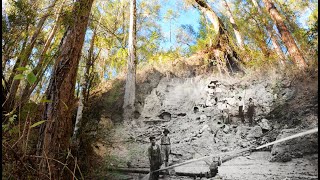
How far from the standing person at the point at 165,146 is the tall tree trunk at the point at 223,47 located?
4.47 ft

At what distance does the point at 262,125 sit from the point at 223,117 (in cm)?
49

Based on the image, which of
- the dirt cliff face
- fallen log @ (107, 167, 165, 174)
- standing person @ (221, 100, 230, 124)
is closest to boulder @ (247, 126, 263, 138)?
the dirt cliff face

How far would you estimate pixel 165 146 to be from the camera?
3621 millimetres

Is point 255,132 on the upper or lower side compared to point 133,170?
upper

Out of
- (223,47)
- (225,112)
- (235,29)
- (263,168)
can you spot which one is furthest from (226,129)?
(235,29)


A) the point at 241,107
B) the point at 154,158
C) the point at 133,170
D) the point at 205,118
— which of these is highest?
the point at 241,107

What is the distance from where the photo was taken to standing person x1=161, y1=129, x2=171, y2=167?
3.51 metres

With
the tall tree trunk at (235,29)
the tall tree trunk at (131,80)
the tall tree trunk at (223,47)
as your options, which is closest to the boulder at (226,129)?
the tall tree trunk at (223,47)

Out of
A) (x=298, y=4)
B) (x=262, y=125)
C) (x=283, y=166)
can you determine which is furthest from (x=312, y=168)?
(x=298, y=4)

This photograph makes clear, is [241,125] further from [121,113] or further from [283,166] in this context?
[121,113]

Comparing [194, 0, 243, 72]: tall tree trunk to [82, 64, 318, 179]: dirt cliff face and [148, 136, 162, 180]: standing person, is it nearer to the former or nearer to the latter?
[82, 64, 318, 179]: dirt cliff face

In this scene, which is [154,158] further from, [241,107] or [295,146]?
[295,146]

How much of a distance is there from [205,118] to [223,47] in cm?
161

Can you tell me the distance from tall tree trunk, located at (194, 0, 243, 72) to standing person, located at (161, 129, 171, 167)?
1362 mm
